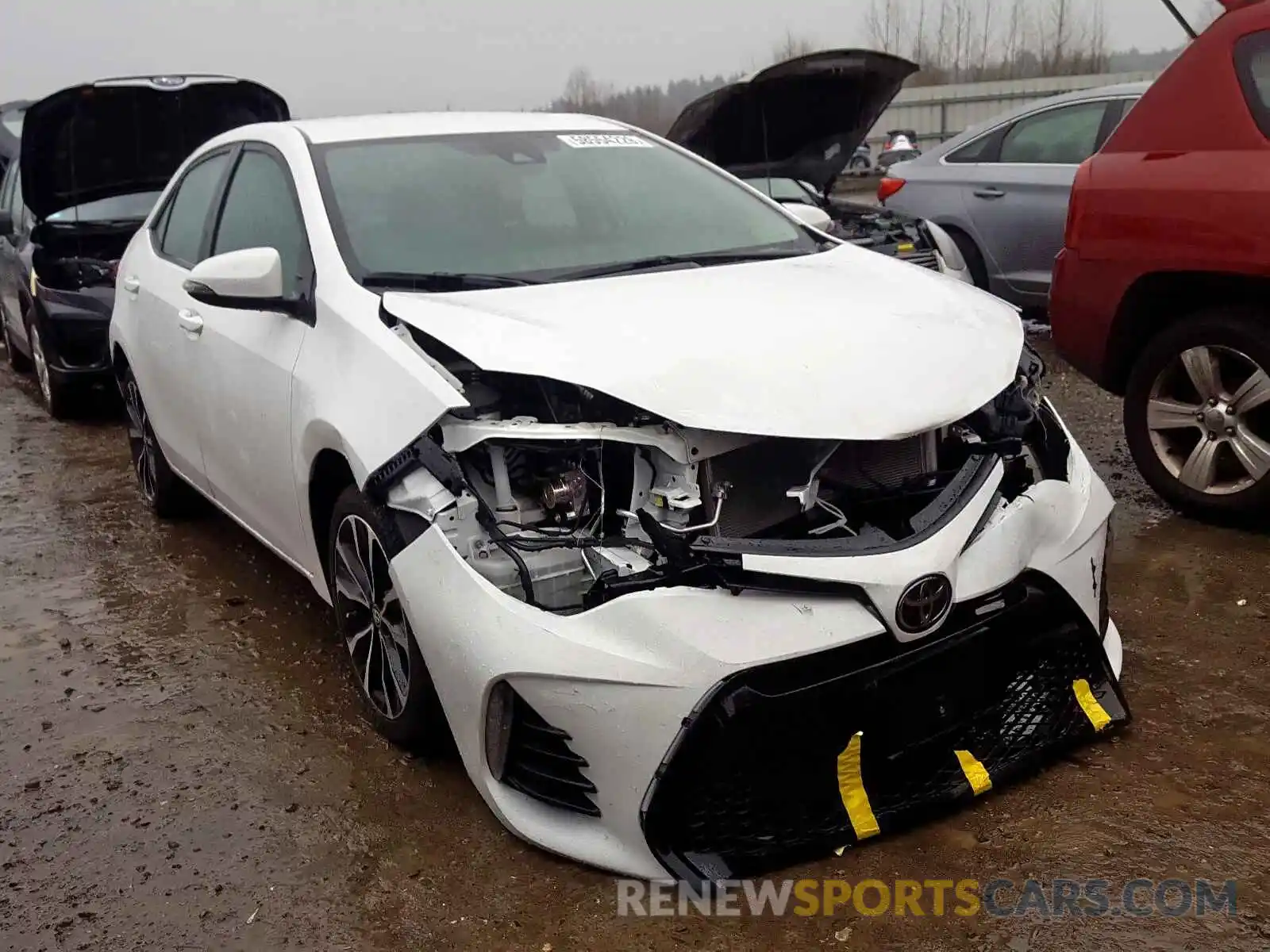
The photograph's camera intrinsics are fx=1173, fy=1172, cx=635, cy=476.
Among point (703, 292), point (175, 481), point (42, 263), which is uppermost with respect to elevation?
point (703, 292)

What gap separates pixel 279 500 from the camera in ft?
11.3

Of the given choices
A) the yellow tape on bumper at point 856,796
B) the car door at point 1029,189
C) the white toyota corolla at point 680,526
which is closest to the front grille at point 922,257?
the car door at point 1029,189

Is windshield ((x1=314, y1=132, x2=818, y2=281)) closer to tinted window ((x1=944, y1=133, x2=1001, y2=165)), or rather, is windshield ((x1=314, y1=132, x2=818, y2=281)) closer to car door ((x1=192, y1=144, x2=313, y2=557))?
car door ((x1=192, y1=144, x2=313, y2=557))

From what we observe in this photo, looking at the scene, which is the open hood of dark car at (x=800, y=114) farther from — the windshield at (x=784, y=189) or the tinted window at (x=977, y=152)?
the tinted window at (x=977, y=152)

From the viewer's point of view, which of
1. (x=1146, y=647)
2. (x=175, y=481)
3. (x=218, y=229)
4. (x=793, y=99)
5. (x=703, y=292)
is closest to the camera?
(x=703, y=292)

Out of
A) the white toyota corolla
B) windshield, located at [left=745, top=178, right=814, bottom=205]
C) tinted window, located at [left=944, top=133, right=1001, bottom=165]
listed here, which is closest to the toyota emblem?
the white toyota corolla

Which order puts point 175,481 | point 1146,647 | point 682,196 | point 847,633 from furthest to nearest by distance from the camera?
1. point 175,481
2. point 682,196
3. point 1146,647
4. point 847,633

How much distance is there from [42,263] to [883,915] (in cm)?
652

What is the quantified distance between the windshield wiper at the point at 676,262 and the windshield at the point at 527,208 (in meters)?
0.02

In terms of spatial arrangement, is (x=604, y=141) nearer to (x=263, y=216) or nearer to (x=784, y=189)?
(x=263, y=216)

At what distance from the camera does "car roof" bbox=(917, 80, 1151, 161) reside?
7.05 metres

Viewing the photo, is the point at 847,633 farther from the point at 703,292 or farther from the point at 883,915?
the point at 703,292

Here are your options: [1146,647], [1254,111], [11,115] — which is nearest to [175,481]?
[1146,647]

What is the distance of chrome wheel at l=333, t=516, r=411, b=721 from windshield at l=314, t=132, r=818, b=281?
28.2 inches
